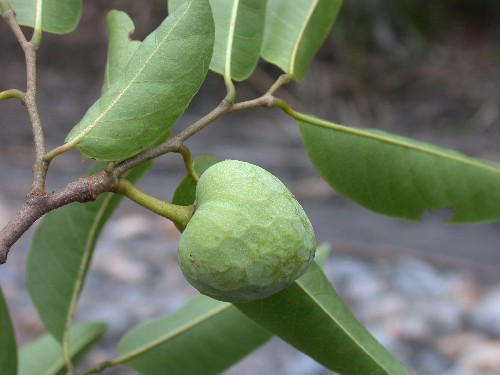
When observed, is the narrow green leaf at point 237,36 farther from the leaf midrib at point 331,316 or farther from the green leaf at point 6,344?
the green leaf at point 6,344

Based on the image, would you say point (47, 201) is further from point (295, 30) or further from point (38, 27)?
point (295, 30)

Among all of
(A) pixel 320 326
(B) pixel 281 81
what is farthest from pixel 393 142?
(A) pixel 320 326

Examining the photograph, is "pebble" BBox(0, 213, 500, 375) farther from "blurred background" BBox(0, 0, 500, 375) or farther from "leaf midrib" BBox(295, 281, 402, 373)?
"leaf midrib" BBox(295, 281, 402, 373)

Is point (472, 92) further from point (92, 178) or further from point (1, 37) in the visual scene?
point (92, 178)

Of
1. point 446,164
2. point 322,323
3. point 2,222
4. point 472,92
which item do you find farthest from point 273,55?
point 472,92

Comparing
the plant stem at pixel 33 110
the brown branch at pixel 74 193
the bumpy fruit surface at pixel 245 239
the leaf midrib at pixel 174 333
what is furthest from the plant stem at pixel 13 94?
the leaf midrib at pixel 174 333
